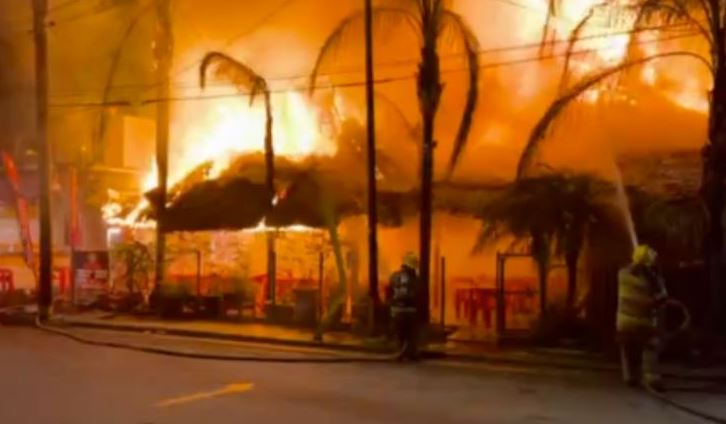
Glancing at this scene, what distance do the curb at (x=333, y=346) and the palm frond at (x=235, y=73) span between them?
5557 mm

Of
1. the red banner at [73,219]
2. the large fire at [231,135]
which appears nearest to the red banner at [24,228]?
the red banner at [73,219]

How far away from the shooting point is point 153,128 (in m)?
→ 33.5

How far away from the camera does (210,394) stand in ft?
34.7

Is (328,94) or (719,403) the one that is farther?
(328,94)

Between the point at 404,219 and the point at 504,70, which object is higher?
the point at 504,70

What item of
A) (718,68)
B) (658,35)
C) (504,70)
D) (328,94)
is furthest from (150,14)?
(718,68)

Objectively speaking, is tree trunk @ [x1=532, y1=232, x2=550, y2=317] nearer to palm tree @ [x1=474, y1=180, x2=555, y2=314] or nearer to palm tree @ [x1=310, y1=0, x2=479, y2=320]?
palm tree @ [x1=474, y1=180, x2=555, y2=314]

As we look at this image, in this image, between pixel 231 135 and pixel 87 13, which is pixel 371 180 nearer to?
pixel 231 135

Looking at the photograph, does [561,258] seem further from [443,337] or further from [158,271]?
[158,271]

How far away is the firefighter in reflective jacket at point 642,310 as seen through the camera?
11.4 meters

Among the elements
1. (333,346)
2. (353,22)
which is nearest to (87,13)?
(353,22)

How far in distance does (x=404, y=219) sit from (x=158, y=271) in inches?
231

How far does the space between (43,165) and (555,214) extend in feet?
37.1

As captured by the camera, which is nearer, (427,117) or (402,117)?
(427,117)
